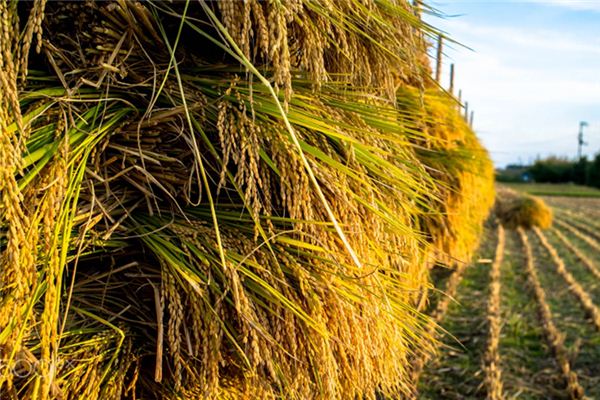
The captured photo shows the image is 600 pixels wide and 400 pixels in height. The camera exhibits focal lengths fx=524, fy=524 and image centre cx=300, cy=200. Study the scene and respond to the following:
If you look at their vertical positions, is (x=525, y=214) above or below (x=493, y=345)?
above

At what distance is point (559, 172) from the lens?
66.2 metres

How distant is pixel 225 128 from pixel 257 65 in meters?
0.29

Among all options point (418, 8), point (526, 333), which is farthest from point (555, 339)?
→ point (418, 8)

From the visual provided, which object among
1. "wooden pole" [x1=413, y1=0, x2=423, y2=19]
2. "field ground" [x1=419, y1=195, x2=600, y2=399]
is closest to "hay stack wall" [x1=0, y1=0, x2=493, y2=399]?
"wooden pole" [x1=413, y1=0, x2=423, y2=19]

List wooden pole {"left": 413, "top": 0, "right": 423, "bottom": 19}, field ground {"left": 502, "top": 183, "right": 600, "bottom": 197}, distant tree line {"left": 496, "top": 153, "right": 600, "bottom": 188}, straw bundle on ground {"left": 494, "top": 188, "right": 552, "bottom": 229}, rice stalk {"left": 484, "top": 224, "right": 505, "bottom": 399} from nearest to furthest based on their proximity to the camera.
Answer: wooden pole {"left": 413, "top": 0, "right": 423, "bottom": 19}, rice stalk {"left": 484, "top": 224, "right": 505, "bottom": 399}, straw bundle on ground {"left": 494, "top": 188, "right": 552, "bottom": 229}, field ground {"left": 502, "top": 183, "right": 600, "bottom": 197}, distant tree line {"left": 496, "top": 153, "right": 600, "bottom": 188}

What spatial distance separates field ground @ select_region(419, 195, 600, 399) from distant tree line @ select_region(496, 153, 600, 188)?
2093 inches

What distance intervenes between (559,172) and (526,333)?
66659 millimetres

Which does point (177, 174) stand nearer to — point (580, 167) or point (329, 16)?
point (329, 16)

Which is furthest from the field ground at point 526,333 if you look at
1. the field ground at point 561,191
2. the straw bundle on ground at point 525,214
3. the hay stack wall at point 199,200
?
the field ground at point 561,191

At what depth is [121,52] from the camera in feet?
5.15

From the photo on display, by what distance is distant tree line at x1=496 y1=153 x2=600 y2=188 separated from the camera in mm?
60750

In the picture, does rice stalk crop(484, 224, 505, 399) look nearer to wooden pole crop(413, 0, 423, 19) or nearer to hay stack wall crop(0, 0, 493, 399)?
hay stack wall crop(0, 0, 493, 399)

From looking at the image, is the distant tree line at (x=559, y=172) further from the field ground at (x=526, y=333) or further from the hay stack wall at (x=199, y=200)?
the hay stack wall at (x=199, y=200)

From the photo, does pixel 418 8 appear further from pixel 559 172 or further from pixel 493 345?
pixel 559 172
